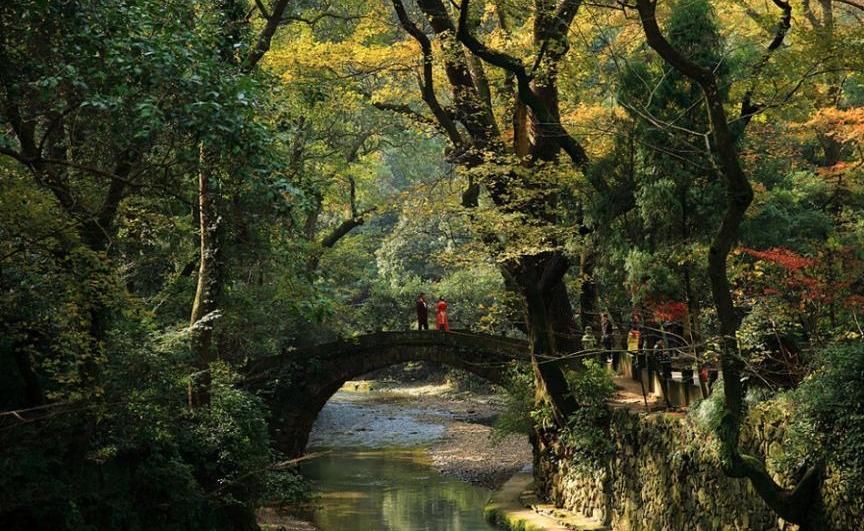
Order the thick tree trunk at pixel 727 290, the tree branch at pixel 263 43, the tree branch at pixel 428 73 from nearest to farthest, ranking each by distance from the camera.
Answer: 1. the thick tree trunk at pixel 727 290
2. the tree branch at pixel 263 43
3. the tree branch at pixel 428 73

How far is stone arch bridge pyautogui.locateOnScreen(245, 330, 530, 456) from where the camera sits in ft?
63.1

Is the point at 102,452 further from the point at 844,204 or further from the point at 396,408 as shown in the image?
the point at 396,408

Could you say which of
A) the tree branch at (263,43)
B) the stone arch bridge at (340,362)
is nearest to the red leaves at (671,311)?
the tree branch at (263,43)

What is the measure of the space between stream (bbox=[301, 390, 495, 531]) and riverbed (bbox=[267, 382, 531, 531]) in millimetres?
19

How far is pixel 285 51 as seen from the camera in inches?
611

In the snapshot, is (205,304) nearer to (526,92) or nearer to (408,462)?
(526,92)

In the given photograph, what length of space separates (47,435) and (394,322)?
21922 millimetres

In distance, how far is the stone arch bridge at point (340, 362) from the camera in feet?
63.1

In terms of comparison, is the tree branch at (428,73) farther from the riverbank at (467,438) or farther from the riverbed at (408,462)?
the riverbank at (467,438)

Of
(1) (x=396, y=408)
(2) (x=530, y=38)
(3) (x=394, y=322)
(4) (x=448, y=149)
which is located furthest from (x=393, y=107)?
(1) (x=396, y=408)

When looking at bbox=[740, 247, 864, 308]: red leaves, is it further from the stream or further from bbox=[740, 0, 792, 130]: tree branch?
the stream

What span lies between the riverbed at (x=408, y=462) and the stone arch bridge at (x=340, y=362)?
154 cm

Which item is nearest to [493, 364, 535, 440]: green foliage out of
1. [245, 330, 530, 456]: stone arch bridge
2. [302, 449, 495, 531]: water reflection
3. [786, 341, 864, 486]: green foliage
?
[302, 449, 495, 531]: water reflection

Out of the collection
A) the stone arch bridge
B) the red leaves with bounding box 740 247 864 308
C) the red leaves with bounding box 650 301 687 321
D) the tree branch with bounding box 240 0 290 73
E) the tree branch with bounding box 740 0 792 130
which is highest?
the tree branch with bounding box 240 0 290 73
